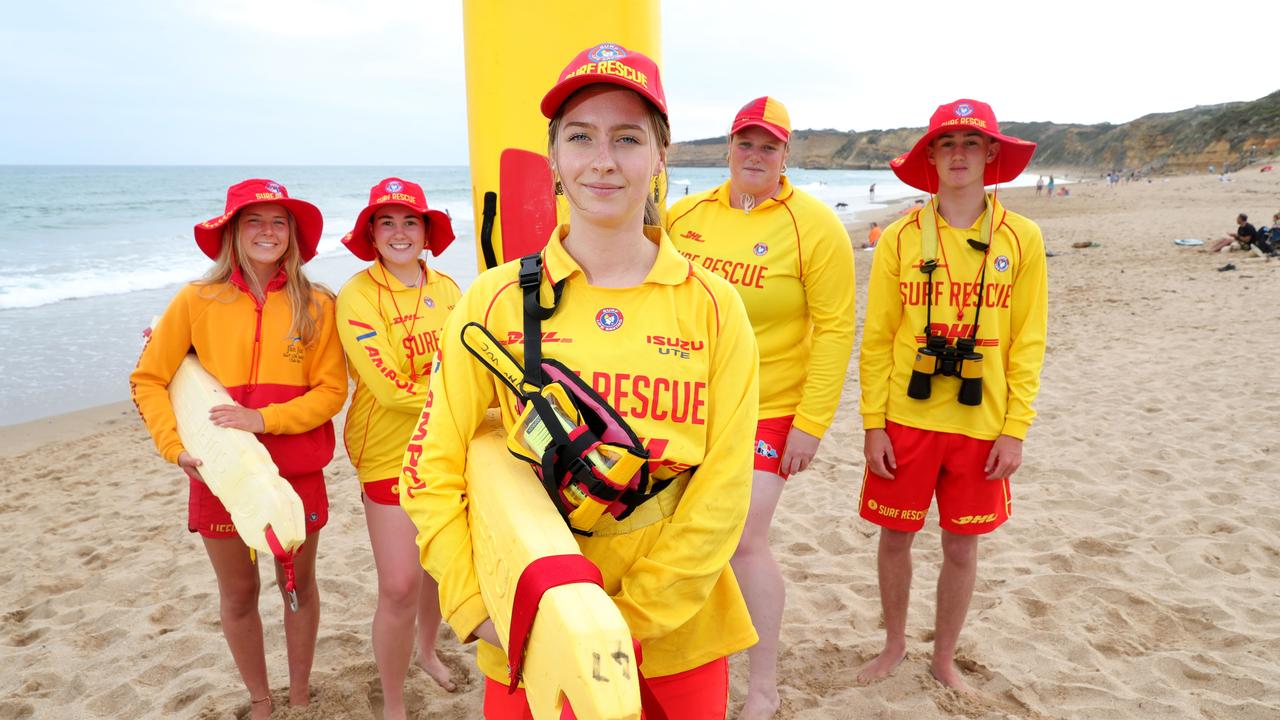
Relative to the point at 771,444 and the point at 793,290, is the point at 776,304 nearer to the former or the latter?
the point at 793,290

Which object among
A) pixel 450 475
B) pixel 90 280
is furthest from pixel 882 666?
pixel 90 280

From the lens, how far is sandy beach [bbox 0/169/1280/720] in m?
3.27

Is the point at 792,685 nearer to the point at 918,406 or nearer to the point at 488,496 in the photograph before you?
the point at 918,406

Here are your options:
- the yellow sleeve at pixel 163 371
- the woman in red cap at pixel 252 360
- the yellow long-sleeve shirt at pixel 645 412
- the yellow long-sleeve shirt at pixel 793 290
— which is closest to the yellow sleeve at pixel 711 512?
the yellow long-sleeve shirt at pixel 645 412

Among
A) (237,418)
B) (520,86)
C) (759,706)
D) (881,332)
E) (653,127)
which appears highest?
(520,86)

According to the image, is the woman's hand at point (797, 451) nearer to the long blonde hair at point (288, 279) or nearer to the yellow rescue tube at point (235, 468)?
the yellow rescue tube at point (235, 468)

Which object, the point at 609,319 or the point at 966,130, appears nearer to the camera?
the point at 609,319

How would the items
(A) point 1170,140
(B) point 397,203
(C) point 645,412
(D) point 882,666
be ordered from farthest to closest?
1. (A) point 1170,140
2. (D) point 882,666
3. (B) point 397,203
4. (C) point 645,412

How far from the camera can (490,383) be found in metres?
1.78

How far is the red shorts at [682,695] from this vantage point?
1.82m

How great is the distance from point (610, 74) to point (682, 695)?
1477mm

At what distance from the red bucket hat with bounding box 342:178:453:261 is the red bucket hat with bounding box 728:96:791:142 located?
1.23 m

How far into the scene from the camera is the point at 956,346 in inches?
115

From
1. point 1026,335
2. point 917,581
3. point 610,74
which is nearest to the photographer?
point 610,74
